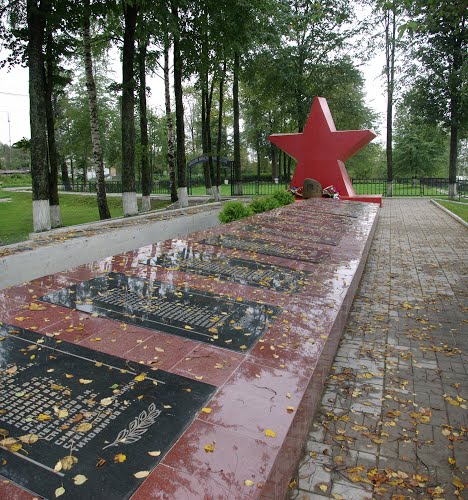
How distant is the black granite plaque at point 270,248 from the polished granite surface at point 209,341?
6 cm

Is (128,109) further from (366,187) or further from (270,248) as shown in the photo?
(366,187)

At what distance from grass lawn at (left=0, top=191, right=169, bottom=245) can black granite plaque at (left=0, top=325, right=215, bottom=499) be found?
9019mm

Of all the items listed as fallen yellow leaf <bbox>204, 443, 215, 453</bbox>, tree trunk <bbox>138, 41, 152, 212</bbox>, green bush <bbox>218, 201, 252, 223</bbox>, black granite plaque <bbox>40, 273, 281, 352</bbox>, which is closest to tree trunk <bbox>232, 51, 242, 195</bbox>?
tree trunk <bbox>138, 41, 152, 212</bbox>

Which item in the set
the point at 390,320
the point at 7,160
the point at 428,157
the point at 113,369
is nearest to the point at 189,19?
the point at 390,320

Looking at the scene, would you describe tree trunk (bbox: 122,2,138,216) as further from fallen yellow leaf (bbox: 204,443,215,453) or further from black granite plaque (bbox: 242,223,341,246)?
fallen yellow leaf (bbox: 204,443,215,453)

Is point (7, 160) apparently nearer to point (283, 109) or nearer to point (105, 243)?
point (283, 109)

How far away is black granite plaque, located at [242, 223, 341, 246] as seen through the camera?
7441 millimetres

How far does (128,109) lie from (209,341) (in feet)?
38.1

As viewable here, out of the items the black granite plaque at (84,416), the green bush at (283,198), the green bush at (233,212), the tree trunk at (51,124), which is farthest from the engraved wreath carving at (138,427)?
the tree trunk at (51,124)

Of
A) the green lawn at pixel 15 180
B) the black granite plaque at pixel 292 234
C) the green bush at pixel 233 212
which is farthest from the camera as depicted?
the green lawn at pixel 15 180

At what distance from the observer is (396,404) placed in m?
3.26

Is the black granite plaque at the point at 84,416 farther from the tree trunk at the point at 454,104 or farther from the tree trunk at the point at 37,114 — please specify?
the tree trunk at the point at 454,104

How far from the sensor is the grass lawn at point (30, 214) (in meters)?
13.6

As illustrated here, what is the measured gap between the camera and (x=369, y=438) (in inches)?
112
